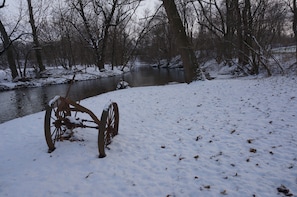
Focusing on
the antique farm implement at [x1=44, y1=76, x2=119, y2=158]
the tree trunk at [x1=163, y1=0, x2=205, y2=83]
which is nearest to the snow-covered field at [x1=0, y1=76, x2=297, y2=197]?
the antique farm implement at [x1=44, y1=76, x2=119, y2=158]

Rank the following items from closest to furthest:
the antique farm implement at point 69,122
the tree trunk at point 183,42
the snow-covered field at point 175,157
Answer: the snow-covered field at point 175,157 → the antique farm implement at point 69,122 → the tree trunk at point 183,42

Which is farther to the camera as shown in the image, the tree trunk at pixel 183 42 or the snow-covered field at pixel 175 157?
the tree trunk at pixel 183 42

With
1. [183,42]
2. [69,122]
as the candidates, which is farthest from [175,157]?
[183,42]

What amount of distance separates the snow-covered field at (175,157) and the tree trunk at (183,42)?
5.78 m

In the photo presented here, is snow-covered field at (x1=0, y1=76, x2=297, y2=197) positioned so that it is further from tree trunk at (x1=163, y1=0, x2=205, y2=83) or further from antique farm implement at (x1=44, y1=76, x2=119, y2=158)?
tree trunk at (x1=163, y1=0, x2=205, y2=83)

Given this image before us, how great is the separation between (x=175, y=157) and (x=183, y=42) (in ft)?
30.3

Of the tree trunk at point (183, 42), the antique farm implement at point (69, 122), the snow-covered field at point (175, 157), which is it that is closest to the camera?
the snow-covered field at point (175, 157)

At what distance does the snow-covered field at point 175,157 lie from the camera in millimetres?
3342

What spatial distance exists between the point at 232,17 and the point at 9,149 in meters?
18.1

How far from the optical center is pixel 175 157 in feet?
14.0

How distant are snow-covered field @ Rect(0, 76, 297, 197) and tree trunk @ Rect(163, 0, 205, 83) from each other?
5779 mm

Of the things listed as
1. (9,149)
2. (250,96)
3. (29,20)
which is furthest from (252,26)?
(29,20)

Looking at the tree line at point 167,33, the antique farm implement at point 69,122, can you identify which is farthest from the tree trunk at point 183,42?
the antique farm implement at point 69,122

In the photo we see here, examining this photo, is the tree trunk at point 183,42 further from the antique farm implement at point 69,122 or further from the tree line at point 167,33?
the antique farm implement at point 69,122
